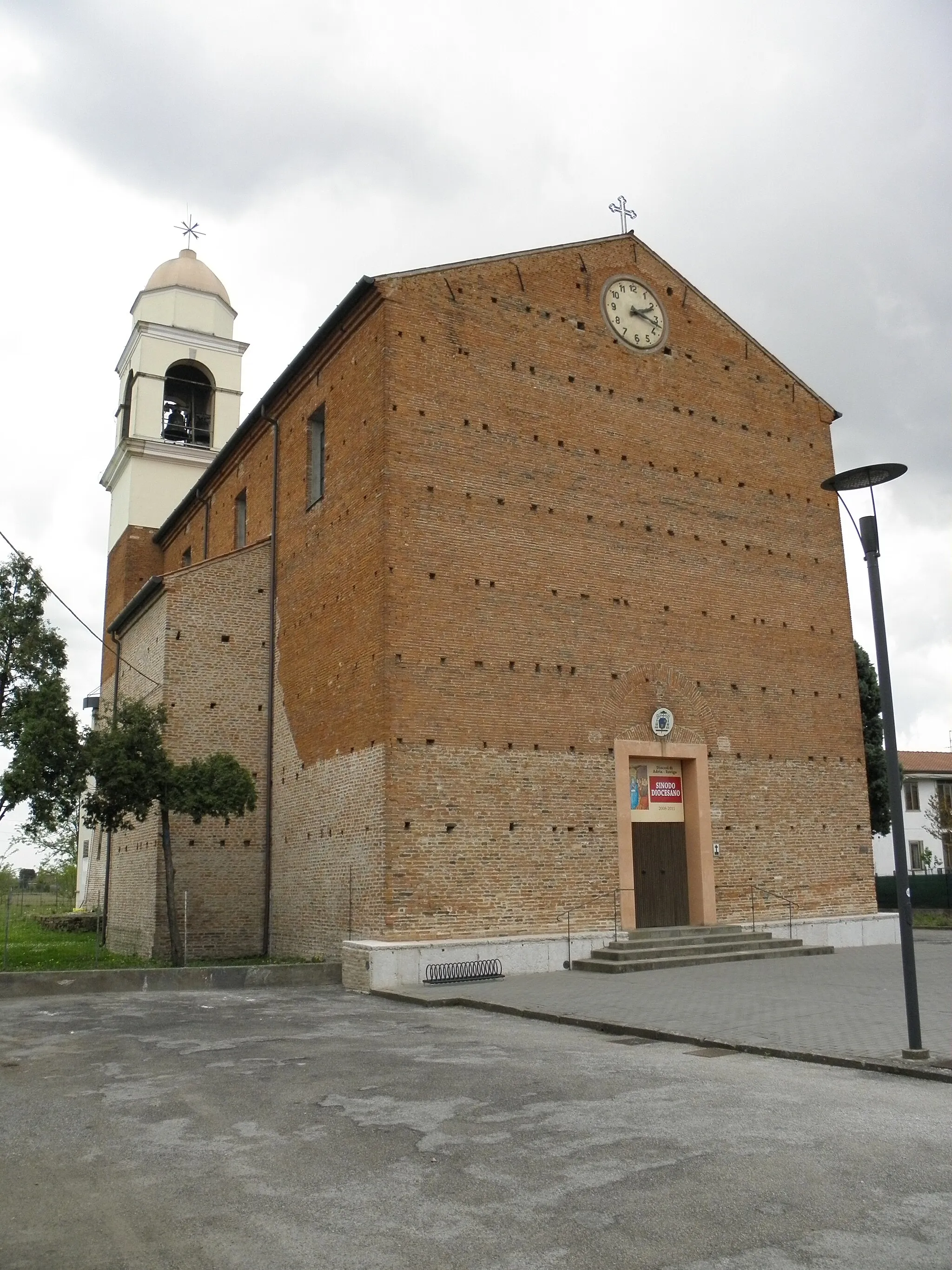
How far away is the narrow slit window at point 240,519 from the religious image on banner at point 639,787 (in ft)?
34.8

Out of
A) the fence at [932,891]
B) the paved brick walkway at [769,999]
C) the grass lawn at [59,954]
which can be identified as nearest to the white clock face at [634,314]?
the paved brick walkway at [769,999]

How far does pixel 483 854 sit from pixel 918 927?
17500 mm

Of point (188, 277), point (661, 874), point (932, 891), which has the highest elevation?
point (188, 277)

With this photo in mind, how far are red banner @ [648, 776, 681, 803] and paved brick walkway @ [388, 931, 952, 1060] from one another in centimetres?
305


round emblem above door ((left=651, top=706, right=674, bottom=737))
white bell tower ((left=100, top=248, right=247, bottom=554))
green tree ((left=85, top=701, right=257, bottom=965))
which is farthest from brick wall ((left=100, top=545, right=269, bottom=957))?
white bell tower ((left=100, top=248, right=247, bottom=554))

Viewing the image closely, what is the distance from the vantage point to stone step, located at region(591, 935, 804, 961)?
1653cm

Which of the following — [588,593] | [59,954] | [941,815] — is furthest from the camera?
[941,815]

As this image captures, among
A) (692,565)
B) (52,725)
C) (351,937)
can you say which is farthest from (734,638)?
(52,725)

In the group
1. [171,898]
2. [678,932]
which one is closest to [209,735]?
[171,898]

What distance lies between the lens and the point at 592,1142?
6270 mm

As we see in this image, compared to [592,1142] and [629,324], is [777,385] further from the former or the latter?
[592,1142]

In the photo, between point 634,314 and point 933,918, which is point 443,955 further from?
point 933,918

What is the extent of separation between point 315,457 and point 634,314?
21.7 feet

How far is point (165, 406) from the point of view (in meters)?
30.8
